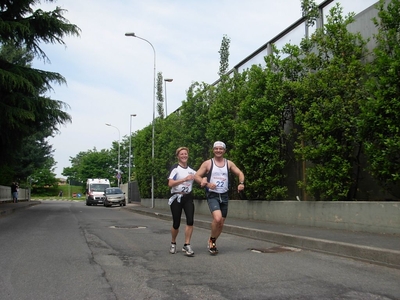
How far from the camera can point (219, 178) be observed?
724 cm

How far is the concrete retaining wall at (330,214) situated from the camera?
9023 mm

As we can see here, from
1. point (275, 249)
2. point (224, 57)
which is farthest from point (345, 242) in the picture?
point (224, 57)

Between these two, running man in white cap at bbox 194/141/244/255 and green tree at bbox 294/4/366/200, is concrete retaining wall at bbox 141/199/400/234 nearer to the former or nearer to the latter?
green tree at bbox 294/4/366/200

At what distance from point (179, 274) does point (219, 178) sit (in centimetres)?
195

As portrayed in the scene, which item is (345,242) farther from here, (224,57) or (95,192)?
(95,192)

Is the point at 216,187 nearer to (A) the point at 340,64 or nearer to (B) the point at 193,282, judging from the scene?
(B) the point at 193,282

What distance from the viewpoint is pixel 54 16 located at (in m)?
20.5

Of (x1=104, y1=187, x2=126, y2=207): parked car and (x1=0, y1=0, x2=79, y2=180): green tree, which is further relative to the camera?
(x1=104, y1=187, x2=126, y2=207): parked car

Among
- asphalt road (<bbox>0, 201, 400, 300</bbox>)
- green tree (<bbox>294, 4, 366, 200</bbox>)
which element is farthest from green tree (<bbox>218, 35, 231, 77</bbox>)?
asphalt road (<bbox>0, 201, 400, 300</bbox>)

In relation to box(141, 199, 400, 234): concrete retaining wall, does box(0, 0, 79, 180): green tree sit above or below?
above

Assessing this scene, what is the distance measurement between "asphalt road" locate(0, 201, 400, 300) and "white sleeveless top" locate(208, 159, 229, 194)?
1139mm

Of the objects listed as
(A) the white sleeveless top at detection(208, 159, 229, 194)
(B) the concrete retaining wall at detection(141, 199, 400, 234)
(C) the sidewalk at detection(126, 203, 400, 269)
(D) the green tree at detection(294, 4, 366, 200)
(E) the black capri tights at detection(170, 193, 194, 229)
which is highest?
(D) the green tree at detection(294, 4, 366, 200)

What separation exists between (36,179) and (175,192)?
89.3 meters

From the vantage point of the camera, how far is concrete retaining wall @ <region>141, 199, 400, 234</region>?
902cm
